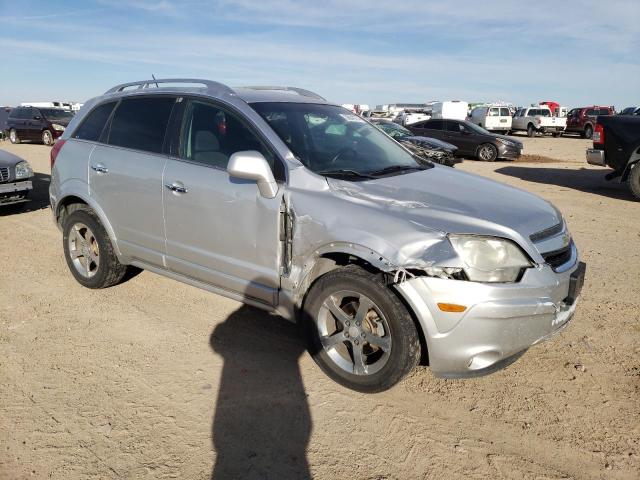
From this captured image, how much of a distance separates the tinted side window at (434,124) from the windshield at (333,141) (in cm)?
1526

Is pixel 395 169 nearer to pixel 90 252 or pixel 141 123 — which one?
pixel 141 123

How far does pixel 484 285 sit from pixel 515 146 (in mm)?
16110

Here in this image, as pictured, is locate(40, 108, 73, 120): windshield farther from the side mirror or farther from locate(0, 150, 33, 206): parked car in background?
the side mirror

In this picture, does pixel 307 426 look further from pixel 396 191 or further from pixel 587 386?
pixel 587 386

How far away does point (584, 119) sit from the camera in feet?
97.8

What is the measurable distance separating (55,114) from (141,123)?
2063cm

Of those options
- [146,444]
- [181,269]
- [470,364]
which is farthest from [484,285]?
[181,269]

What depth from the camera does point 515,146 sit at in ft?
57.0

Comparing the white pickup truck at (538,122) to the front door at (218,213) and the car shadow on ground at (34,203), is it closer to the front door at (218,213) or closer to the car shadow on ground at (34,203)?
the car shadow on ground at (34,203)

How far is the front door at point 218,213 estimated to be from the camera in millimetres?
3408

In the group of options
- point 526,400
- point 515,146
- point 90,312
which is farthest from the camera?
point 515,146

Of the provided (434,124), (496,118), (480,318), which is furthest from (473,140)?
(480,318)

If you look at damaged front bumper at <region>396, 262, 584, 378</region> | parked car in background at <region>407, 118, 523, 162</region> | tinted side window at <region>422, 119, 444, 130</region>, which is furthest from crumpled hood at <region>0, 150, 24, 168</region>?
tinted side window at <region>422, 119, 444, 130</region>

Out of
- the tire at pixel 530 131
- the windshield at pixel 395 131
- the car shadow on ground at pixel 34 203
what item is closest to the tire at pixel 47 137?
the car shadow on ground at pixel 34 203
